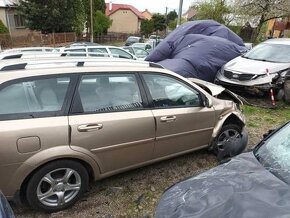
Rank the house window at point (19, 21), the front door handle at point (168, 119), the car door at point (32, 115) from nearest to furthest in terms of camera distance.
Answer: the car door at point (32, 115)
the front door handle at point (168, 119)
the house window at point (19, 21)

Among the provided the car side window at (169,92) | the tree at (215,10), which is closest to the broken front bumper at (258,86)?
the car side window at (169,92)

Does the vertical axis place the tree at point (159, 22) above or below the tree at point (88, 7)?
below

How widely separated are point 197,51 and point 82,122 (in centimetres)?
616

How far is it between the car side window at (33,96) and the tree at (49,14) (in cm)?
2799

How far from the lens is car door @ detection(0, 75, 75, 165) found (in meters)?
2.94

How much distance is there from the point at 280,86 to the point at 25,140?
6.85 metres

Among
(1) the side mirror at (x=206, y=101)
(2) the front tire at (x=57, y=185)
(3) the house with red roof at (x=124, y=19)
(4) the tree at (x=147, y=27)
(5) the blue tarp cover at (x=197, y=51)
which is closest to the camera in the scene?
(2) the front tire at (x=57, y=185)

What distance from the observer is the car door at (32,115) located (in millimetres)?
2936

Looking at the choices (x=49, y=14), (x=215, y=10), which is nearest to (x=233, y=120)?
(x=49, y=14)

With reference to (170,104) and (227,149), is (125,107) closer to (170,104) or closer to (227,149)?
(170,104)

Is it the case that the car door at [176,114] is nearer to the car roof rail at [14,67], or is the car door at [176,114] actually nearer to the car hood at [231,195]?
the car hood at [231,195]

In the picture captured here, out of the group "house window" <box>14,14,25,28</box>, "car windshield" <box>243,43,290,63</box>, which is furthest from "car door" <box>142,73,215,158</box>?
"house window" <box>14,14,25,28</box>

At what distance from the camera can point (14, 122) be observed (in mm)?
2965

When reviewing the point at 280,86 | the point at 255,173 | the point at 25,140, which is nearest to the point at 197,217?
the point at 255,173
